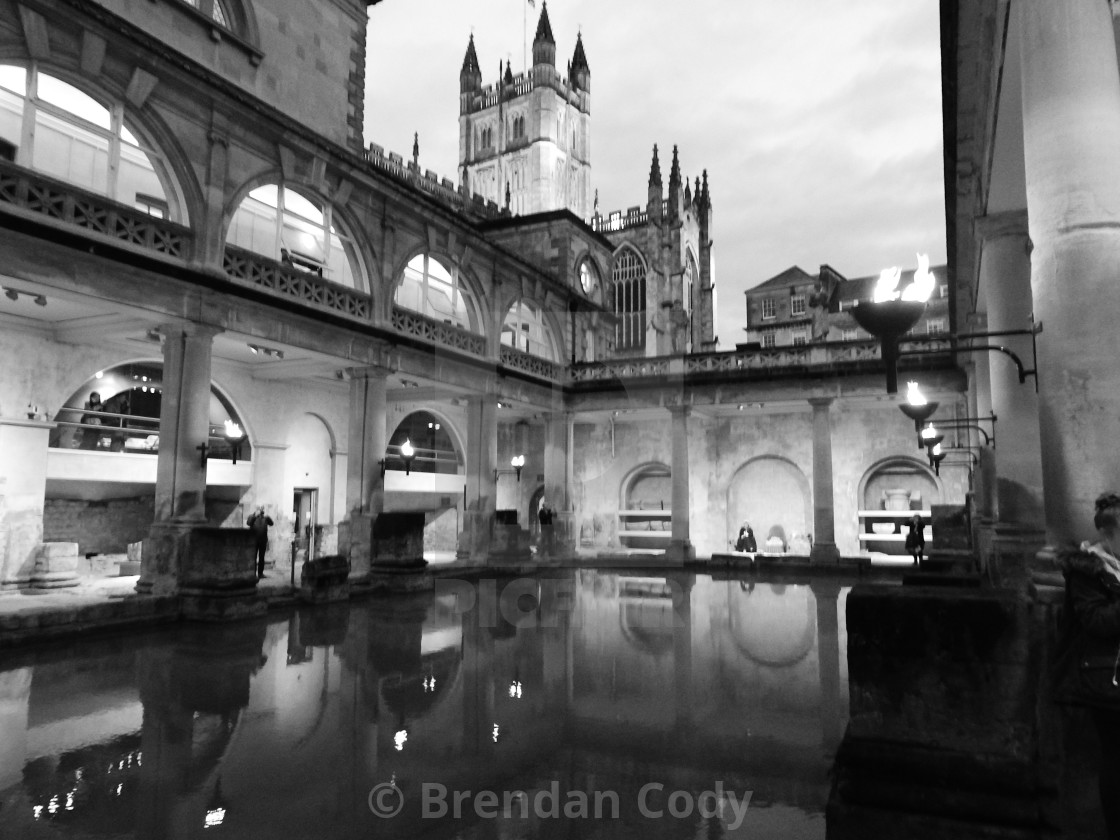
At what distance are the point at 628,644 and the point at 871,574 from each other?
43.0 feet

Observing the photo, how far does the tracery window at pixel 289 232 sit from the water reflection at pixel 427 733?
34.3ft

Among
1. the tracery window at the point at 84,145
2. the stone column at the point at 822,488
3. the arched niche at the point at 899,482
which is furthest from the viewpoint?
the arched niche at the point at 899,482

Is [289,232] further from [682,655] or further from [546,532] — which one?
[682,655]

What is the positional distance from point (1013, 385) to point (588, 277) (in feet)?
78.3

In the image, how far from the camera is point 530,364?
81.1 feet

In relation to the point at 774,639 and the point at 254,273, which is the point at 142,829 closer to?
the point at 774,639

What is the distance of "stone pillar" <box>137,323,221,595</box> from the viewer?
Result: 12.7 m

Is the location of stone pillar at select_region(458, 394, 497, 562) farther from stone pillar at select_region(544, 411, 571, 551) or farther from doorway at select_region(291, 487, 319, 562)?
doorway at select_region(291, 487, 319, 562)

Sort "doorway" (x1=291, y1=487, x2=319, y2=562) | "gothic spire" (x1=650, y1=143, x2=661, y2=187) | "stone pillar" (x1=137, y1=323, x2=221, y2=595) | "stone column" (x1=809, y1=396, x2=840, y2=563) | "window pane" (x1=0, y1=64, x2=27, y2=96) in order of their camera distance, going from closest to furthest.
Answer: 1. "stone pillar" (x1=137, y1=323, x2=221, y2=595)
2. "window pane" (x1=0, y1=64, x2=27, y2=96)
3. "doorway" (x1=291, y1=487, x2=319, y2=562)
4. "stone column" (x1=809, y1=396, x2=840, y2=563)
5. "gothic spire" (x1=650, y1=143, x2=661, y2=187)

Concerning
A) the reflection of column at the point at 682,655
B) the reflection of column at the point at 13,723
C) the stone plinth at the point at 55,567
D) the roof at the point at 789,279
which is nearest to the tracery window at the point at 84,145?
the stone plinth at the point at 55,567

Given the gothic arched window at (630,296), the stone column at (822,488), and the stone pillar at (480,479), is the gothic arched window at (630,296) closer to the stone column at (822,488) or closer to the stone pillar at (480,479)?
the stone column at (822,488)

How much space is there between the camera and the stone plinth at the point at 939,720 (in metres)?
3.15

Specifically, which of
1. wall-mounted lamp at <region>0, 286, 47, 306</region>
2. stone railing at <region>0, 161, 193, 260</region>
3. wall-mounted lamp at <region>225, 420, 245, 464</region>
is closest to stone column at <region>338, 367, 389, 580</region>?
wall-mounted lamp at <region>225, 420, 245, 464</region>

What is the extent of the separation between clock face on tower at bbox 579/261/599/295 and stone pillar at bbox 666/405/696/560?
8676mm
